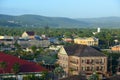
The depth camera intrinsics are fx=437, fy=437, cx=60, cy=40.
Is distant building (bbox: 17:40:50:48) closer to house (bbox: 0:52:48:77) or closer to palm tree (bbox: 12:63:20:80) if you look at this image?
house (bbox: 0:52:48:77)

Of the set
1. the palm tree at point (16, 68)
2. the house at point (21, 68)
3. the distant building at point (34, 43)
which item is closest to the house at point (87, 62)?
the house at point (21, 68)

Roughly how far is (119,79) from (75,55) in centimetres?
965

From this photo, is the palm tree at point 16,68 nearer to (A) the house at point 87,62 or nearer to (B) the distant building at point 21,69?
(B) the distant building at point 21,69

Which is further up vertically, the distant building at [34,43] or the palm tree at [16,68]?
the palm tree at [16,68]

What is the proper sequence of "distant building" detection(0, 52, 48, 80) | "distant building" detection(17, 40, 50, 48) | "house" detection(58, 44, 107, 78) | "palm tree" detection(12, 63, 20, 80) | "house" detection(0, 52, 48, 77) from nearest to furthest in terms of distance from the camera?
"palm tree" detection(12, 63, 20, 80) → "distant building" detection(0, 52, 48, 80) → "house" detection(0, 52, 48, 77) → "house" detection(58, 44, 107, 78) → "distant building" detection(17, 40, 50, 48)

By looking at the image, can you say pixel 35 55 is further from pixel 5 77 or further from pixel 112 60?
pixel 5 77

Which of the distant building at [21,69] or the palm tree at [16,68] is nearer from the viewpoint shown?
the palm tree at [16,68]

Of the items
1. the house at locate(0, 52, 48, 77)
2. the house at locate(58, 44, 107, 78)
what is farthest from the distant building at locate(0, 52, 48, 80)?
the house at locate(58, 44, 107, 78)

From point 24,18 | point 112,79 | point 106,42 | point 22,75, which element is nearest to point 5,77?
point 22,75

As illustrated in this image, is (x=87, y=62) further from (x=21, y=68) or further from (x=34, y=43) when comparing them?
(x=34, y=43)

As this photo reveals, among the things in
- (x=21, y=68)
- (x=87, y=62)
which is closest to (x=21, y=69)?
(x=21, y=68)

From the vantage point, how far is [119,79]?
1805cm

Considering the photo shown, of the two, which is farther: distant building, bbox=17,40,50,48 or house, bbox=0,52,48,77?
distant building, bbox=17,40,50,48

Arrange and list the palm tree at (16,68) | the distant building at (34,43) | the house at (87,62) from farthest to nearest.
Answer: the distant building at (34,43)
the house at (87,62)
the palm tree at (16,68)
